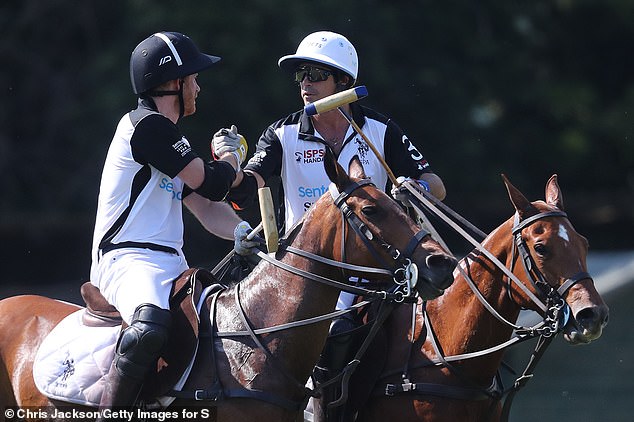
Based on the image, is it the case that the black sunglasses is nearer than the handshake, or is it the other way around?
the handshake

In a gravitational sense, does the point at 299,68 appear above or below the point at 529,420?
above

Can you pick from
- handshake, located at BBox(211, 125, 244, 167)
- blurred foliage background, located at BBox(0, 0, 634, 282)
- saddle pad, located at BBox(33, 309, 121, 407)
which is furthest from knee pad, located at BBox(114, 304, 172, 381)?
blurred foliage background, located at BBox(0, 0, 634, 282)

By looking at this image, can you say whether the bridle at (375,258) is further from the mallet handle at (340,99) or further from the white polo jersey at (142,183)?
the white polo jersey at (142,183)

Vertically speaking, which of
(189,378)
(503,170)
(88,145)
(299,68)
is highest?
(299,68)

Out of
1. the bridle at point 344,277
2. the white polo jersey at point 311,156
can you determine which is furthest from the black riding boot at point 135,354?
the white polo jersey at point 311,156

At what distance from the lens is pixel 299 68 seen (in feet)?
22.7

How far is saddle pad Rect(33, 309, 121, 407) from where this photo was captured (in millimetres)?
5816

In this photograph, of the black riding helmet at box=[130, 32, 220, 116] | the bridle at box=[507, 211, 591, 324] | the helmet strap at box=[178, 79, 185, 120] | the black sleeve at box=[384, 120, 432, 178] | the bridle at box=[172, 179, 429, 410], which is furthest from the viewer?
the black sleeve at box=[384, 120, 432, 178]

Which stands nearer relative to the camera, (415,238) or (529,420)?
(415,238)

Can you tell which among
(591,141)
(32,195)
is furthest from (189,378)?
(591,141)

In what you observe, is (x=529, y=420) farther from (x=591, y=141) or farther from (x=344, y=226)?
(x=591, y=141)

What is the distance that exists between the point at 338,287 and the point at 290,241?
1.28 ft

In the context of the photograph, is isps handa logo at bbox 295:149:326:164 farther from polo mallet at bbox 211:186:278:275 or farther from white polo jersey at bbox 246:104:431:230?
polo mallet at bbox 211:186:278:275

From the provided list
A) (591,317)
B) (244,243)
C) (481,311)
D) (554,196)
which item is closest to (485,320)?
(481,311)
